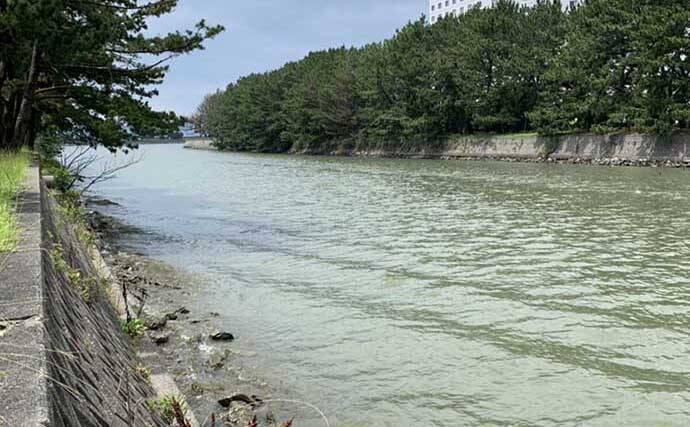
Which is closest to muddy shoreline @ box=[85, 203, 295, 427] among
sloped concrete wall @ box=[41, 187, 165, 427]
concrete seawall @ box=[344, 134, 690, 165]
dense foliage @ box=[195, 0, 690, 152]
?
sloped concrete wall @ box=[41, 187, 165, 427]

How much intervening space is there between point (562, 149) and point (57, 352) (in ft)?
179

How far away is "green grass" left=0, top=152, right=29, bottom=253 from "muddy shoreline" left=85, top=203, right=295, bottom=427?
173 centimetres

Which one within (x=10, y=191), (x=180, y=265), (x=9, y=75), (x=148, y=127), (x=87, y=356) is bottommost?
(x=180, y=265)

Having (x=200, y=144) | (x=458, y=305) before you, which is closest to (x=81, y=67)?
(x=458, y=305)

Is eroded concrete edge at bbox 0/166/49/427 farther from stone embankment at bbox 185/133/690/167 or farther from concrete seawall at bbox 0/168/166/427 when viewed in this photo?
stone embankment at bbox 185/133/690/167

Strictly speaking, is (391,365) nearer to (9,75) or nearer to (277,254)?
(277,254)

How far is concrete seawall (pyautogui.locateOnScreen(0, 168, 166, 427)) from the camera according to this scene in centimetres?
287

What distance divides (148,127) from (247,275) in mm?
11130

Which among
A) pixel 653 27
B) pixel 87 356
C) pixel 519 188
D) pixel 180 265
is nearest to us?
pixel 87 356

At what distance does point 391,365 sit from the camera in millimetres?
7371

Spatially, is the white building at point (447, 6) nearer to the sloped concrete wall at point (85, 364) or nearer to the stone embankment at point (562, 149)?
the stone embankment at point (562, 149)

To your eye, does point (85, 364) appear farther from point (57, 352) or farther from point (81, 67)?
point (81, 67)

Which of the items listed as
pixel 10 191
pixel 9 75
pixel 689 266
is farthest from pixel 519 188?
pixel 10 191

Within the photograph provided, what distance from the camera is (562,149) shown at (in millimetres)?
53375
